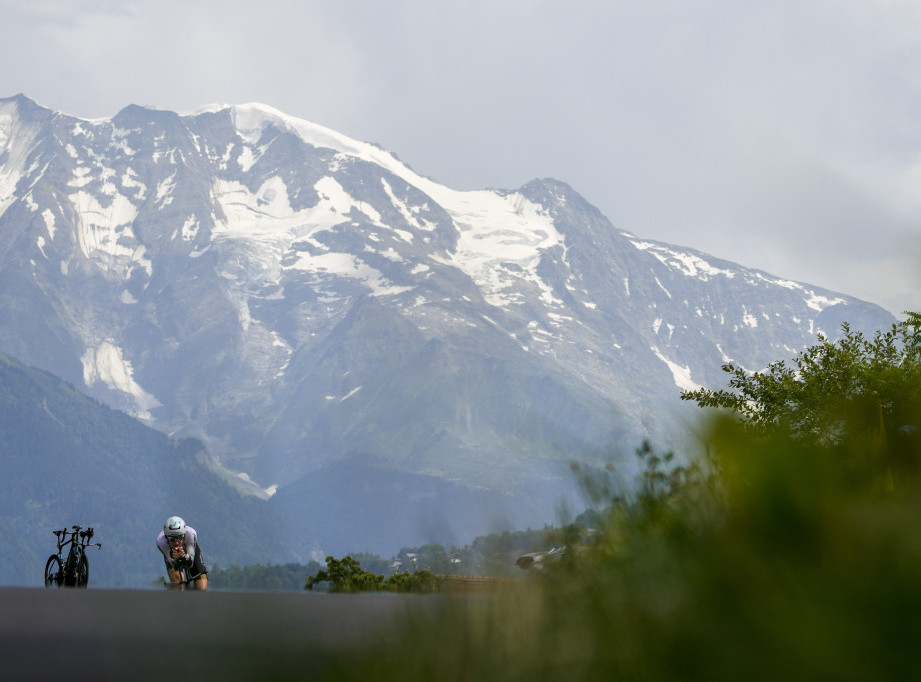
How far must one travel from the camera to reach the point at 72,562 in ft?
65.0

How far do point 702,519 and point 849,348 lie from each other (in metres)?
27.8

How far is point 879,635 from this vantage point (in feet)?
8.41

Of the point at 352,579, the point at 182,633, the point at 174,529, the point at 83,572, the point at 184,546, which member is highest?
the point at 174,529

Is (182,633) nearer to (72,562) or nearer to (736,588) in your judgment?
(72,562)

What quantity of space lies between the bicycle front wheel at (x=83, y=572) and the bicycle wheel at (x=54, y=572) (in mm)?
295

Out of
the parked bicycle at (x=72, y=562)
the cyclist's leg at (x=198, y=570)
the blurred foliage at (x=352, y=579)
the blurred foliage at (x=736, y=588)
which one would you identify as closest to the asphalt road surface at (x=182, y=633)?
the blurred foliage at (x=736, y=588)

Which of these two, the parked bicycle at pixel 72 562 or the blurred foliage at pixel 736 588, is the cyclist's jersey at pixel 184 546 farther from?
the blurred foliage at pixel 736 588

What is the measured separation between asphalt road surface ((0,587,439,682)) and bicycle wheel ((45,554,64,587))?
8.31 feet

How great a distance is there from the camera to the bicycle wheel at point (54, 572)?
19922 millimetres

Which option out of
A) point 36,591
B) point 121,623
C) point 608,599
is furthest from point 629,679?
point 36,591

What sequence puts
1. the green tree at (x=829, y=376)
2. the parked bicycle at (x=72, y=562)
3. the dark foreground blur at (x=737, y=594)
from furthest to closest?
1. the green tree at (x=829, y=376)
2. the parked bicycle at (x=72, y=562)
3. the dark foreground blur at (x=737, y=594)

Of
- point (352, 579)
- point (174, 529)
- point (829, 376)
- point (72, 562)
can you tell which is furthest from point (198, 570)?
point (352, 579)

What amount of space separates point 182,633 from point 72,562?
9169mm

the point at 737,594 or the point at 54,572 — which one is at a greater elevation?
the point at 54,572
